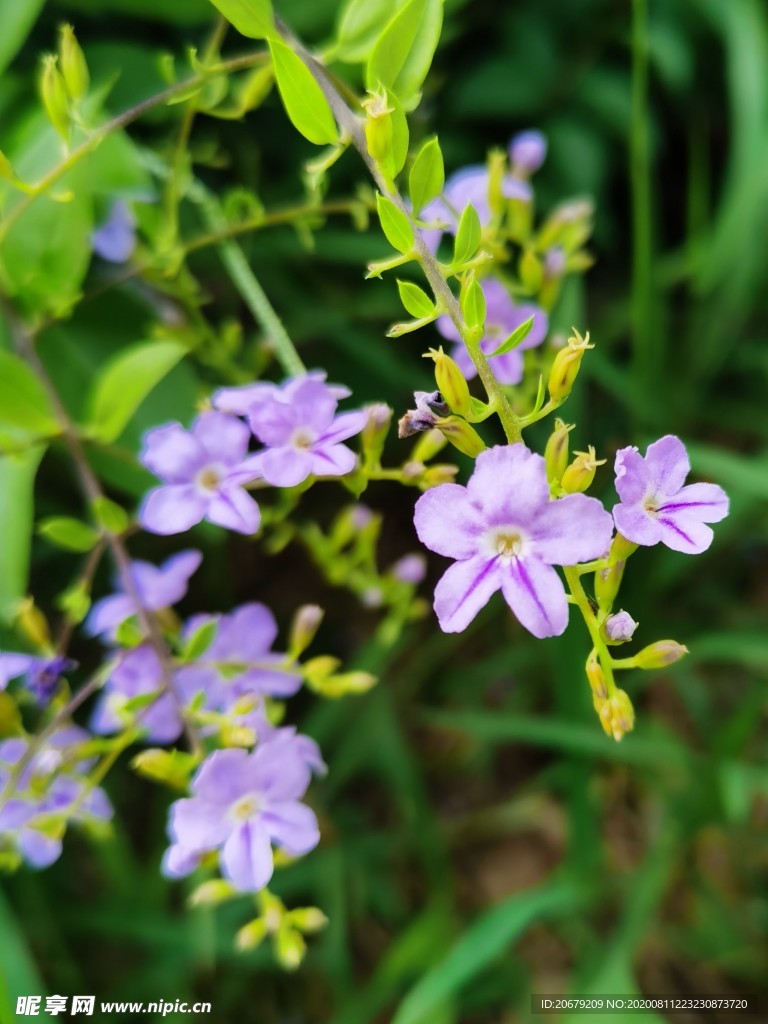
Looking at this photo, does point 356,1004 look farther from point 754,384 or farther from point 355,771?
point 754,384

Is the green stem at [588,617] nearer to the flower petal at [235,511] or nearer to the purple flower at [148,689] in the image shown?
the flower petal at [235,511]

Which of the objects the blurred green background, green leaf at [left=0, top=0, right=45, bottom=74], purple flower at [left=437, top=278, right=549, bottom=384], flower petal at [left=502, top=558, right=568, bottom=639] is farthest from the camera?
the blurred green background

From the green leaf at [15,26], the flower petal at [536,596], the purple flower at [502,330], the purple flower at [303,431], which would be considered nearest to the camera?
the flower petal at [536,596]

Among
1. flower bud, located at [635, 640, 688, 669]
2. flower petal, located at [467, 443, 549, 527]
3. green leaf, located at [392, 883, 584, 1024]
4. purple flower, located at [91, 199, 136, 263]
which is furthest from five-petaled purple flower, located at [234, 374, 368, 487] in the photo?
green leaf, located at [392, 883, 584, 1024]

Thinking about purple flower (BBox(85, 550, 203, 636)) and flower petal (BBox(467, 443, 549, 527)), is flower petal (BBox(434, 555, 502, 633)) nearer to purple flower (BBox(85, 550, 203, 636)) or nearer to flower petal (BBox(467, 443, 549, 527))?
flower petal (BBox(467, 443, 549, 527))

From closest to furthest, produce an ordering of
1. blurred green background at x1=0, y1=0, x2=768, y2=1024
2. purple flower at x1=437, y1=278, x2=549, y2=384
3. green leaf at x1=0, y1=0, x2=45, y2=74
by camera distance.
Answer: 1. purple flower at x1=437, y1=278, x2=549, y2=384
2. green leaf at x1=0, y1=0, x2=45, y2=74
3. blurred green background at x1=0, y1=0, x2=768, y2=1024

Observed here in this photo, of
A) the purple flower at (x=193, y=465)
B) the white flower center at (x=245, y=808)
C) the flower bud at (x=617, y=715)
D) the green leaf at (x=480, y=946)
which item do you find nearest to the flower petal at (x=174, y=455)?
the purple flower at (x=193, y=465)
